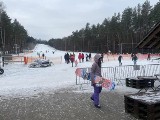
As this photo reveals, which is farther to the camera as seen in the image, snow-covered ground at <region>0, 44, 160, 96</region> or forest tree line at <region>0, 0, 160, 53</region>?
forest tree line at <region>0, 0, 160, 53</region>

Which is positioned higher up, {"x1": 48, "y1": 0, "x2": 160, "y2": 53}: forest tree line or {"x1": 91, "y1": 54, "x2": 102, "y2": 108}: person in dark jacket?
{"x1": 48, "y1": 0, "x2": 160, "y2": 53}: forest tree line

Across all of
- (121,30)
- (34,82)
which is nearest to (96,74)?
(34,82)

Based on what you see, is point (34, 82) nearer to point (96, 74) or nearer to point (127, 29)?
point (96, 74)

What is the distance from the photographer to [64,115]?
30.2 feet

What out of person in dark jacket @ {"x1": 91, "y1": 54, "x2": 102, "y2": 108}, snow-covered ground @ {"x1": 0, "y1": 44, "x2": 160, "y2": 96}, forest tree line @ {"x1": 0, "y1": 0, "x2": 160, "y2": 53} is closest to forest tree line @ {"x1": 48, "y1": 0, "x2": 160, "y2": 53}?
forest tree line @ {"x1": 0, "y1": 0, "x2": 160, "y2": 53}

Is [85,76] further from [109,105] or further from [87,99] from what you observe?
[109,105]

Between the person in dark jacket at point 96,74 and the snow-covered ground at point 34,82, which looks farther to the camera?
the snow-covered ground at point 34,82

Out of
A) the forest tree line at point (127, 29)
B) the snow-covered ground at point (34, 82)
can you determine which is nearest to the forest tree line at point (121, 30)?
the forest tree line at point (127, 29)

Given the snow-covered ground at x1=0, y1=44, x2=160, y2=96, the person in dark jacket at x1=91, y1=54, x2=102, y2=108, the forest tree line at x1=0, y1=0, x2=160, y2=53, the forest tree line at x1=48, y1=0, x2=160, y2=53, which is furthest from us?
the forest tree line at x1=48, y1=0, x2=160, y2=53

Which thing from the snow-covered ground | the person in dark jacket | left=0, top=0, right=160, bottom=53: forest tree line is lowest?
the snow-covered ground

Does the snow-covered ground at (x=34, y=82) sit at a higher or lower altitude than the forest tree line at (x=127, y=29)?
lower

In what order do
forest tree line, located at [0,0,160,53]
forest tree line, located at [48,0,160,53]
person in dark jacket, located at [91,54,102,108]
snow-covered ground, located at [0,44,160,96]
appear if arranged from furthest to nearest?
forest tree line, located at [48,0,160,53] < forest tree line, located at [0,0,160,53] < snow-covered ground, located at [0,44,160,96] < person in dark jacket, located at [91,54,102,108]

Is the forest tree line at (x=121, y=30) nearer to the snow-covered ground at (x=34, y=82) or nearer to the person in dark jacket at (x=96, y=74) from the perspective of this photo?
the snow-covered ground at (x=34, y=82)

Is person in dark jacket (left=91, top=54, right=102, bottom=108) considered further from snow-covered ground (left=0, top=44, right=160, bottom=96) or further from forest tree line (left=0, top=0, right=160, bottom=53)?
forest tree line (left=0, top=0, right=160, bottom=53)
